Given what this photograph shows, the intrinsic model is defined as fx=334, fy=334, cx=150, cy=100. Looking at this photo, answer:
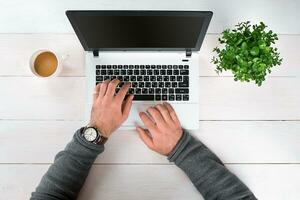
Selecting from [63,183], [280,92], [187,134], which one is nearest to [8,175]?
[63,183]

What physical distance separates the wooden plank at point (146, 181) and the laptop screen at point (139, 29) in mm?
351

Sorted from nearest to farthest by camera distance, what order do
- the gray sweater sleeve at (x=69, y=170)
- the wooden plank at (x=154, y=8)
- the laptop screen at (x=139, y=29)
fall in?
the laptop screen at (x=139, y=29) < the gray sweater sleeve at (x=69, y=170) < the wooden plank at (x=154, y=8)

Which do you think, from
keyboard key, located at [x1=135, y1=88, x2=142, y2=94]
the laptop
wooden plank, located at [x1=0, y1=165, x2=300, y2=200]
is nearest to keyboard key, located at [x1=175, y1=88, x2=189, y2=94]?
the laptop

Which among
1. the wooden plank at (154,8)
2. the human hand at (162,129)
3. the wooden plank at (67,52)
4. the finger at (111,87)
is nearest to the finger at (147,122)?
the human hand at (162,129)

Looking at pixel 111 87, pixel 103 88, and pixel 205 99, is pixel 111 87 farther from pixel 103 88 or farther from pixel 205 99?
pixel 205 99

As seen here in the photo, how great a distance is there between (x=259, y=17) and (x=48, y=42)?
629 millimetres

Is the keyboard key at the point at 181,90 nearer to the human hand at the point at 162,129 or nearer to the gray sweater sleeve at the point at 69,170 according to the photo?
the human hand at the point at 162,129

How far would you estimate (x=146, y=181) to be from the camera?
3.17 ft

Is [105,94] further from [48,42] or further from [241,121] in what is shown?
[241,121]

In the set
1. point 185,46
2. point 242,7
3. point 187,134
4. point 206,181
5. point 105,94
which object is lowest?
point 206,181

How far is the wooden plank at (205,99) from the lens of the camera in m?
0.98

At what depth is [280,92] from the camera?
98 centimetres

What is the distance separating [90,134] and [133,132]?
5.1 inches

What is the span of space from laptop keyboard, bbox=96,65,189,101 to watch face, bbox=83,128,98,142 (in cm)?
16
